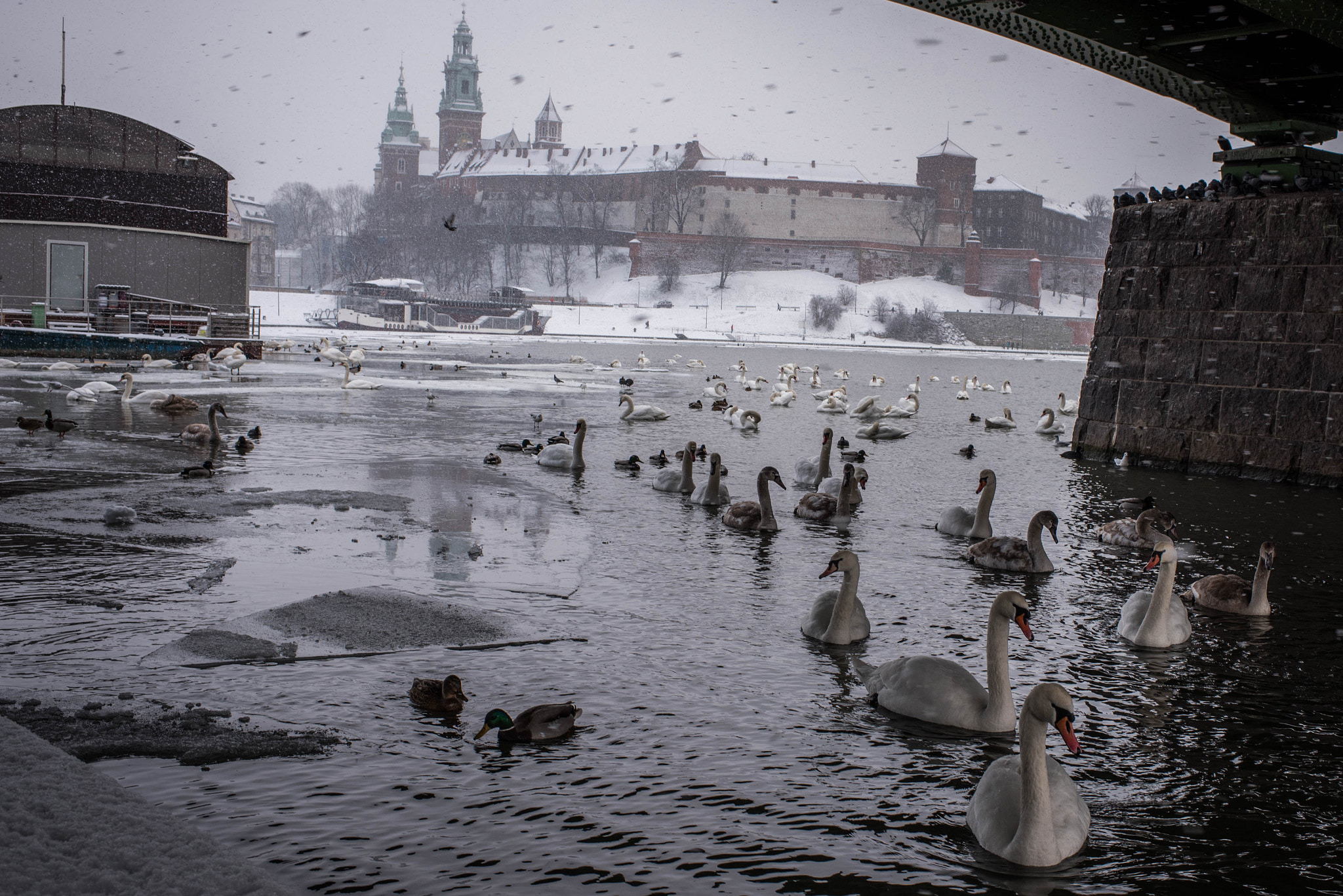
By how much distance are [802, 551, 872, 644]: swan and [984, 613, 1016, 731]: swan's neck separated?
117cm

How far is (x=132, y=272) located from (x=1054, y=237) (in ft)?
330

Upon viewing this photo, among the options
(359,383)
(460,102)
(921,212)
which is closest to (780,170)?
(921,212)

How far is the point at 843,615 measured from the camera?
20.0 feet

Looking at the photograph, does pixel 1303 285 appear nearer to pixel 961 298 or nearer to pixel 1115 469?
pixel 1115 469

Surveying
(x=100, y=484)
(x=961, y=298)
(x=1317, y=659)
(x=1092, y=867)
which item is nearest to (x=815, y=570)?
(x=1317, y=659)

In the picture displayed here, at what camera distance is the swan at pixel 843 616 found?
6047mm

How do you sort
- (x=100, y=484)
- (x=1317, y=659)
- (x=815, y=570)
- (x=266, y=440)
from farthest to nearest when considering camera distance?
(x=266, y=440)
(x=100, y=484)
(x=815, y=570)
(x=1317, y=659)

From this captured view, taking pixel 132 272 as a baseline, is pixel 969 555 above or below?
below

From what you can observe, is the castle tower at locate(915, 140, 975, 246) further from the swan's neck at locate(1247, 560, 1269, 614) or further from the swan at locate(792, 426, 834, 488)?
the swan's neck at locate(1247, 560, 1269, 614)

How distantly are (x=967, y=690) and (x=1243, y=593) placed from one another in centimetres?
309

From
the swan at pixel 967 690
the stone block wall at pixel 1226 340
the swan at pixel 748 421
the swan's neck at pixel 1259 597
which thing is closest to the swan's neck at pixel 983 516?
the swan's neck at pixel 1259 597

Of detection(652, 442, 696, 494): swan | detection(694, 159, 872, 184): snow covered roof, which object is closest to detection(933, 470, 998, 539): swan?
detection(652, 442, 696, 494): swan

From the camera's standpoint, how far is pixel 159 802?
3.77 m

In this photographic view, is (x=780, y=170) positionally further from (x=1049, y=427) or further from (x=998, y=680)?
(x=998, y=680)
